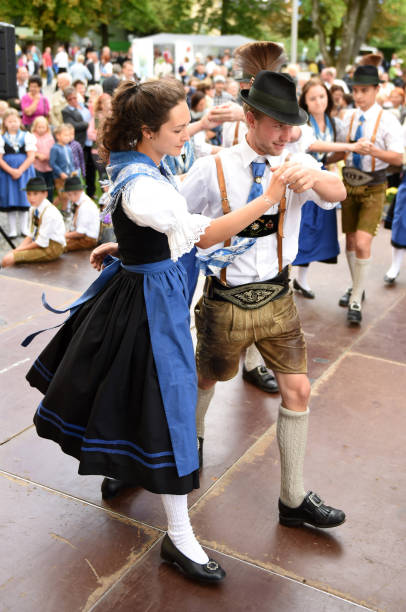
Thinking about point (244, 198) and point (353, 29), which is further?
point (353, 29)

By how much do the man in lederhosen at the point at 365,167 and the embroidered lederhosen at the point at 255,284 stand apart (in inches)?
104

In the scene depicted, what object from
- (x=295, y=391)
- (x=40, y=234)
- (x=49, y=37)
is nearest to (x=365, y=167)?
(x=295, y=391)

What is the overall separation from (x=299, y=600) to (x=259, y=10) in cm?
4404

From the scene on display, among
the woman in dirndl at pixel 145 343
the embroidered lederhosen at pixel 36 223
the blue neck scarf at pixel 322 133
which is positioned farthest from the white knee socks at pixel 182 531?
the embroidered lederhosen at pixel 36 223

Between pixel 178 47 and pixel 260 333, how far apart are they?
20576mm

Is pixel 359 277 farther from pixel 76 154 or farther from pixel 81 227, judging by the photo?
pixel 76 154

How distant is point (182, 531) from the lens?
2566 mm

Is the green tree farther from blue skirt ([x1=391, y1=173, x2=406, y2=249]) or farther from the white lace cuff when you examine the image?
the white lace cuff

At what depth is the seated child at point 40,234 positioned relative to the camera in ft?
22.8

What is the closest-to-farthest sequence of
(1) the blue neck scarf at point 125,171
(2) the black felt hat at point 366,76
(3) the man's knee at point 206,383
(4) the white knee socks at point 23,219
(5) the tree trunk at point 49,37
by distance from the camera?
(1) the blue neck scarf at point 125,171, (3) the man's knee at point 206,383, (2) the black felt hat at point 366,76, (4) the white knee socks at point 23,219, (5) the tree trunk at point 49,37

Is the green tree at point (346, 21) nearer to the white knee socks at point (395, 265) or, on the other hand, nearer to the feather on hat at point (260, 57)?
the white knee socks at point (395, 265)

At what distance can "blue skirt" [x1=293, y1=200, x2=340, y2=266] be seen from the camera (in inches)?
220

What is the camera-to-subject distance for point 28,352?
4.74 m

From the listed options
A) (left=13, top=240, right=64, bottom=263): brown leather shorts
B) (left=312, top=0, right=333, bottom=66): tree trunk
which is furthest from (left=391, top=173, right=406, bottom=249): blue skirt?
(left=312, top=0, right=333, bottom=66): tree trunk
